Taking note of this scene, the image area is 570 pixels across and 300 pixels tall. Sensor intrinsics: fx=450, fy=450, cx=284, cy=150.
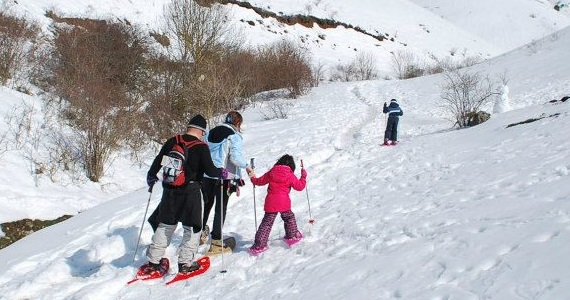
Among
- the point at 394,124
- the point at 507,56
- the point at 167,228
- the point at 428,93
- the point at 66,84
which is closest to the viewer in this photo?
the point at 167,228

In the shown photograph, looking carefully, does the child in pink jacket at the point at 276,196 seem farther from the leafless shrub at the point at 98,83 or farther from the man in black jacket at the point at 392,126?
the leafless shrub at the point at 98,83

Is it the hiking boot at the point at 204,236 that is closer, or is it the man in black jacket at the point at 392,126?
the hiking boot at the point at 204,236

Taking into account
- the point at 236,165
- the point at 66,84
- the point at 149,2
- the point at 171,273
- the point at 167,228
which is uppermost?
the point at 149,2

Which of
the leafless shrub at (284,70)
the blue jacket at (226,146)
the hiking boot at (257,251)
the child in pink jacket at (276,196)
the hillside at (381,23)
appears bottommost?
the hiking boot at (257,251)

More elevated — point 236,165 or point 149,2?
point 149,2

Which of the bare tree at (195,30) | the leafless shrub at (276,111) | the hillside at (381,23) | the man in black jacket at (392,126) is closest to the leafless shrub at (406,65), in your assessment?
the hillside at (381,23)

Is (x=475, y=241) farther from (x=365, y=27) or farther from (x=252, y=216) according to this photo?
(x=365, y=27)

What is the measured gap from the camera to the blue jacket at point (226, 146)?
5695mm

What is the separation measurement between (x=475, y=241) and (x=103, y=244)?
4.68 meters

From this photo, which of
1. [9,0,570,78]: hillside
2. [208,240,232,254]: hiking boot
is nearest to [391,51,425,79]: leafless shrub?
[9,0,570,78]: hillside

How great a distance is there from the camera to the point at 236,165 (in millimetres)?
5746

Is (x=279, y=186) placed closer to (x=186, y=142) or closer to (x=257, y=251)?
(x=257, y=251)

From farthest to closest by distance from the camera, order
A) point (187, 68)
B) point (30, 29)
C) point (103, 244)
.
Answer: point (187, 68)
point (30, 29)
point (103, 244)

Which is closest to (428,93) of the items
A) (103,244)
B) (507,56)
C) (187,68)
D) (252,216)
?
(507,56)
